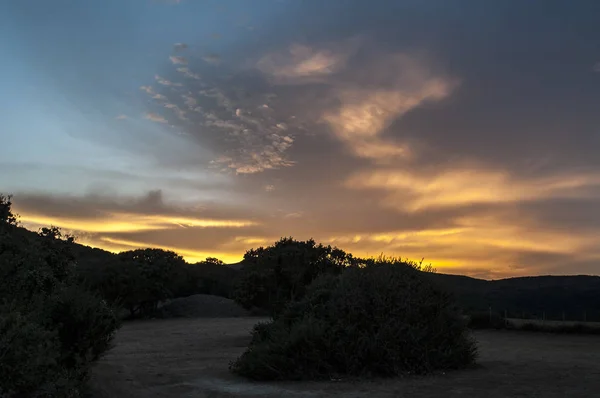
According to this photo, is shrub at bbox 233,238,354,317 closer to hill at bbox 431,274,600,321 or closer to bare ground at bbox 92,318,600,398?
bare ground at bbox 92,318,600,398

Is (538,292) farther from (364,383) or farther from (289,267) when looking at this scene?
(364,383)

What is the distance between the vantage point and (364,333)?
15.2m

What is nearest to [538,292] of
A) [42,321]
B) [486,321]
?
[486,321]

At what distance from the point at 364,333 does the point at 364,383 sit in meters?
1.62

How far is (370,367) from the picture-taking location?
14914 millimetres

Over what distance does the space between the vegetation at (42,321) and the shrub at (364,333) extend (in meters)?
5.55

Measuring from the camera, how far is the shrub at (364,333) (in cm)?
1488

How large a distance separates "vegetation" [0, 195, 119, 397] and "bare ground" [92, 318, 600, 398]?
4.61ft

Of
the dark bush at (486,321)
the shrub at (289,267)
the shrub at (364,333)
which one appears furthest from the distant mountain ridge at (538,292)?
the shrub at (364,333)

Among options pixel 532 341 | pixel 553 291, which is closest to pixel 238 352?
pixel 532 341

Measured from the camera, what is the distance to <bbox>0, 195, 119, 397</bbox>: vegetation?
7414 millimetres

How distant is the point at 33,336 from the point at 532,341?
24.7 metres

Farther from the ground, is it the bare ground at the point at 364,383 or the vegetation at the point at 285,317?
the vegetation at the point at 285,317

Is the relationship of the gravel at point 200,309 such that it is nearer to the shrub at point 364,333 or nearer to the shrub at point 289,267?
the shrub at point 289,267
